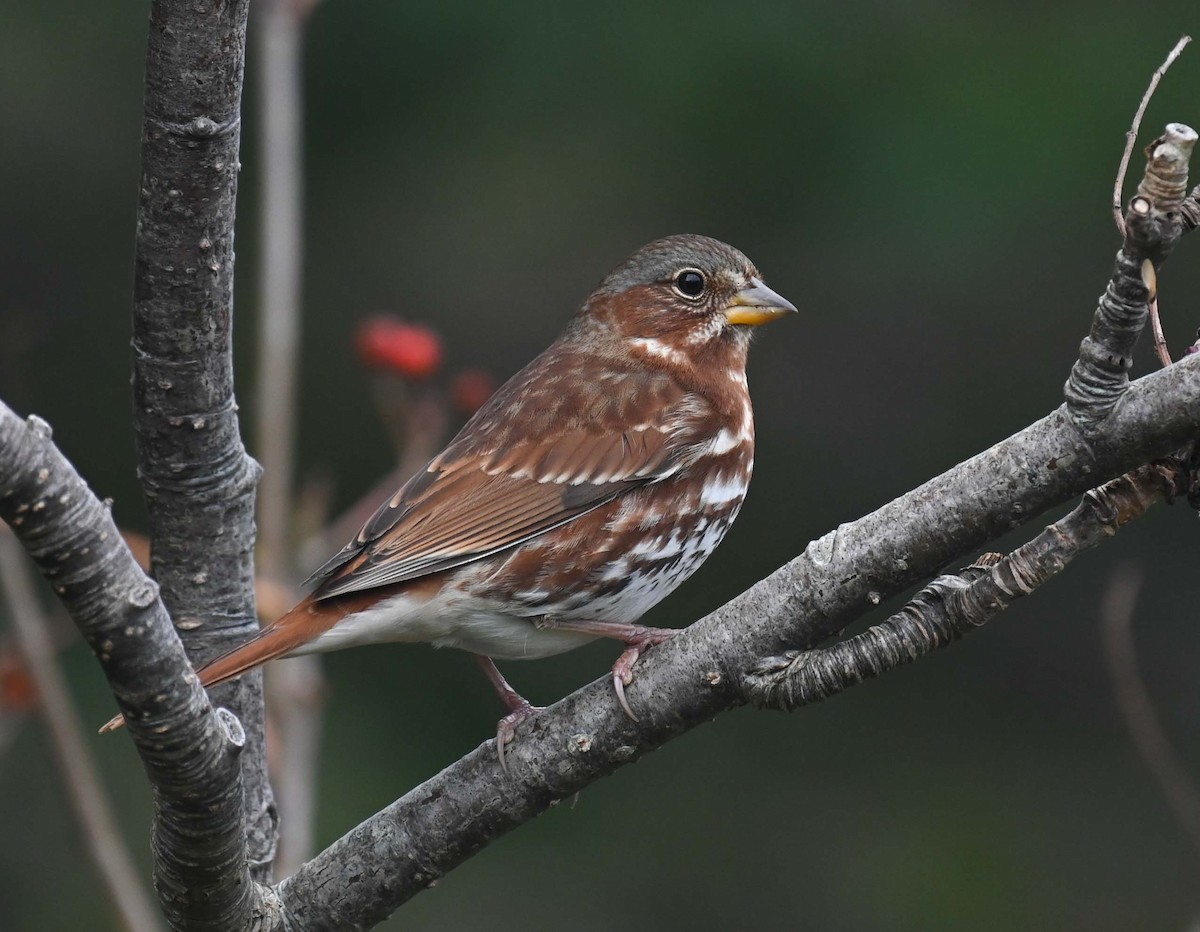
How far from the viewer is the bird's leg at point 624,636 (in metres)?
2.53

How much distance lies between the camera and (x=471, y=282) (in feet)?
23.6

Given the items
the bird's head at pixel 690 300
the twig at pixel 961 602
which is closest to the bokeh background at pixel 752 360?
the bird's head at pixel 690 300

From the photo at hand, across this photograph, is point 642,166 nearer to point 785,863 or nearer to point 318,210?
point 318,210

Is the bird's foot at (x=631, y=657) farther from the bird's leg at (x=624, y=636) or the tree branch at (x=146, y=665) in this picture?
the tree branch at (x=146, y=665)

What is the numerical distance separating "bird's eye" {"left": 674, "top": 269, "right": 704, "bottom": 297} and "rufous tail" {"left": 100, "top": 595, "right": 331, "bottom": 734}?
1391 mm

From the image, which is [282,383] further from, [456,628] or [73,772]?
[73,772]

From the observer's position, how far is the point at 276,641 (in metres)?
2.81

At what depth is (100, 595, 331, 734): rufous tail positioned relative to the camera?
272 cm

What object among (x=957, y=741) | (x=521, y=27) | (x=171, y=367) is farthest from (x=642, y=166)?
(x=171, y=367)

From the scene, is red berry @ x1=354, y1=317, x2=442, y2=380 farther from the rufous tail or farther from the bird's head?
the rufous tail

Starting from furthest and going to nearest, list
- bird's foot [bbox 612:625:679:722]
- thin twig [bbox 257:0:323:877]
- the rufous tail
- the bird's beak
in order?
the bird's beak, thin twig [bbox 257:0:323:877], the rufous tail, bird's foot [bbox 612:625:679:722]

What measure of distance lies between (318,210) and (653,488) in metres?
4.18

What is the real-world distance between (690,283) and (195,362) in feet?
5.80

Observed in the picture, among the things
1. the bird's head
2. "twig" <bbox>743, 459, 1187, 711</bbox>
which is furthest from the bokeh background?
"twig" <bbox>743, 459, 1187, 711</bbox>
